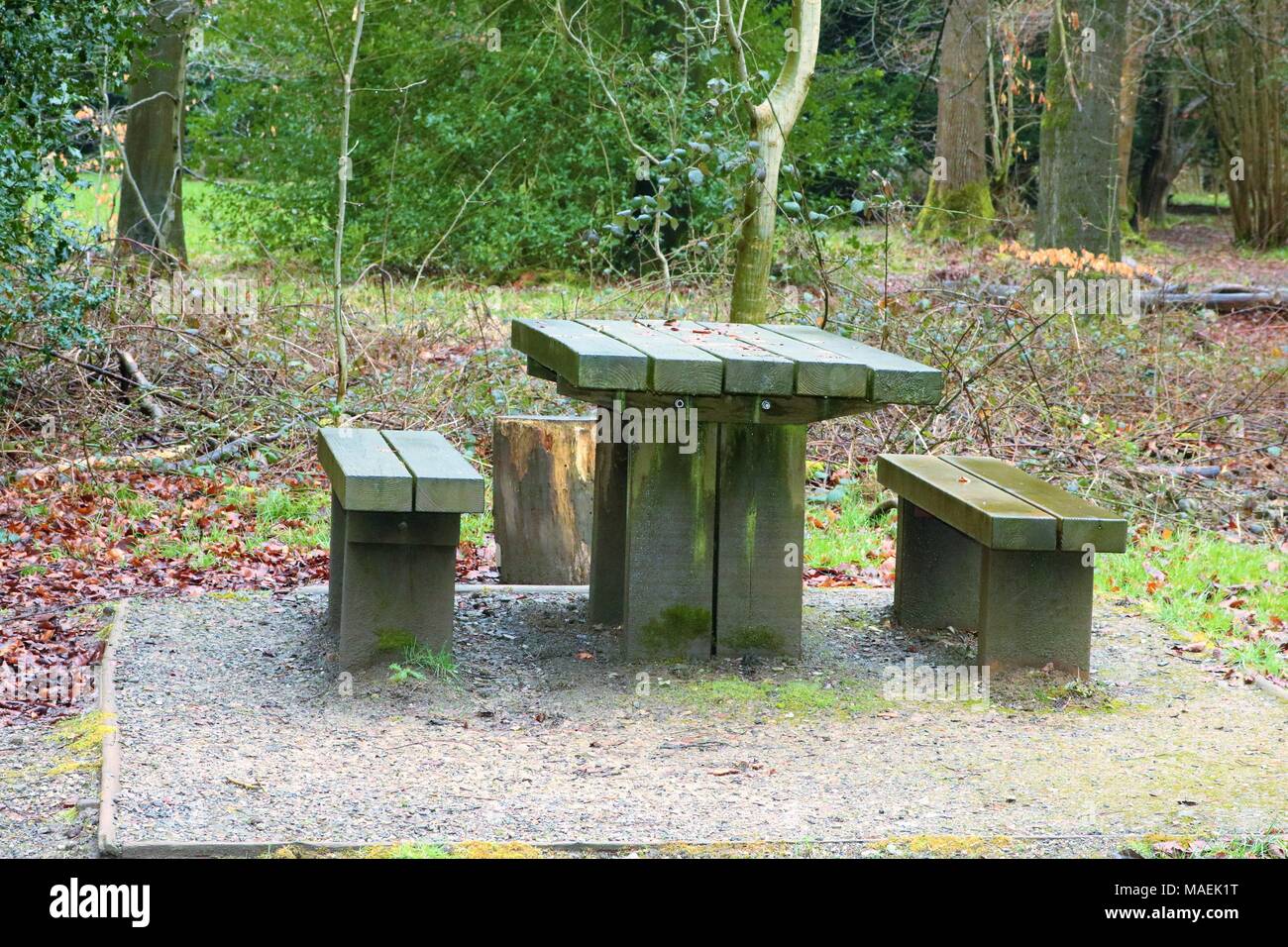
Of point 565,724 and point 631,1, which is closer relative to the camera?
point 565,724

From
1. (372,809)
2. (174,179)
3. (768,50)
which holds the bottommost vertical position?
(372,809)

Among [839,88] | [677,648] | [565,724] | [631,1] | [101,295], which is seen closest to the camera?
[565,724]

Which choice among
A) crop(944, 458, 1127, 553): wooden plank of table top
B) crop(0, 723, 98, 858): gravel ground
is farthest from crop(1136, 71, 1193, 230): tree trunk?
crop(0, 723, 98, 858): gravel ground

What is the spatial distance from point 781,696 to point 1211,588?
2850 mm

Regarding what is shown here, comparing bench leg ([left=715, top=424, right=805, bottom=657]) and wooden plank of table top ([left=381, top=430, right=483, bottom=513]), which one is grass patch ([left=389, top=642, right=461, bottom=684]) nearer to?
wooden plank of table top ([left=381, top=430, right=483, bottom=513])

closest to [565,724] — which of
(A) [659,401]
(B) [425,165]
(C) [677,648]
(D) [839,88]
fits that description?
(C) [677,648]

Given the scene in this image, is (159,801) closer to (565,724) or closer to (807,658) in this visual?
(565,724)

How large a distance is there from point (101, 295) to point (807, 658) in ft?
17.1

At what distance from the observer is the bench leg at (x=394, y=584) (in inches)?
189

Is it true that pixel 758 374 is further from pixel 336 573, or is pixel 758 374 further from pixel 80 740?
pixel 80 740

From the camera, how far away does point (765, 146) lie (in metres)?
8.54

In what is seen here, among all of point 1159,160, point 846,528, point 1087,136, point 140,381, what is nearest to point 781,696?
point 846,528

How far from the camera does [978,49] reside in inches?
819

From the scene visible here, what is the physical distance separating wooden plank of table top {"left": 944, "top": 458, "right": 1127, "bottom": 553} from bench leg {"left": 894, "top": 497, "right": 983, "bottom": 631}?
0.29 metres
